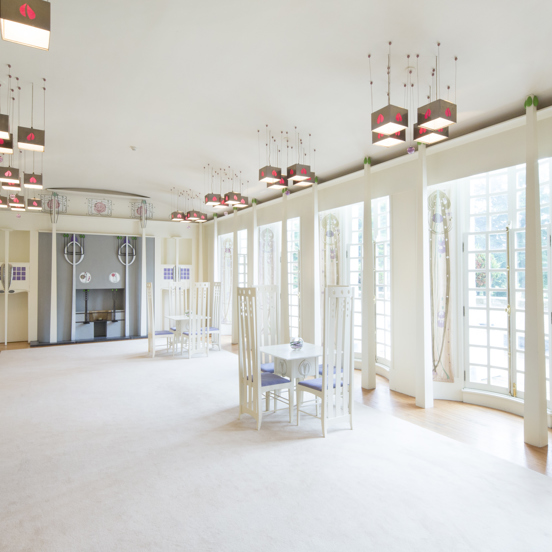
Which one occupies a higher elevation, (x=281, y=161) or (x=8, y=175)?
(x=281, y=161)

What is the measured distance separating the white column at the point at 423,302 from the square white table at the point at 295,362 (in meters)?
1.42

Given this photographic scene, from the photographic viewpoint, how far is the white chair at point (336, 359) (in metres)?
4.16

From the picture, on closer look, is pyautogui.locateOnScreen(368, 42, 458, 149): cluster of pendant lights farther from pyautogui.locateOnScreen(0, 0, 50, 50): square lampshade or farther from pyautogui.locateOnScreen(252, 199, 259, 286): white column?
pyautogui.locateOnScreen(252, 199, 259, 286): white column

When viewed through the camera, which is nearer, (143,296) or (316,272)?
(316,272)

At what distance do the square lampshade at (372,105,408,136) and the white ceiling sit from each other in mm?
548

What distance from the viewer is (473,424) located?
179 inches

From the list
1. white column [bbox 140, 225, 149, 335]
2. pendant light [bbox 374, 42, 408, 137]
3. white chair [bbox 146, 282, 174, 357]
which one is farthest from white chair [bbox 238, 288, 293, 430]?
white column [bbox 140, 225, 149, 335]

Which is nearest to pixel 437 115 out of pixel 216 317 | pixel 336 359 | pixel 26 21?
pixel 336 359

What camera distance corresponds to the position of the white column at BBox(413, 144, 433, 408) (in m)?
5.17

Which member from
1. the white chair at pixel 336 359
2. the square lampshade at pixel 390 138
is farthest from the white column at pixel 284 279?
the square lampshade at pixel 390 138

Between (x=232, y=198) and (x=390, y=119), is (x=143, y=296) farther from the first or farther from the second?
(x=390, y=119)

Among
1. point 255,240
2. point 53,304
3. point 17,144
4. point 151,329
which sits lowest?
point 151,329

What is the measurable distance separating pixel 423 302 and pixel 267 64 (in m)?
3.37

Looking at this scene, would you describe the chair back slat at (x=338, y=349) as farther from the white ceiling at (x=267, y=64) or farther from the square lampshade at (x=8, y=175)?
the square lampshade at (x=8, y=175)
